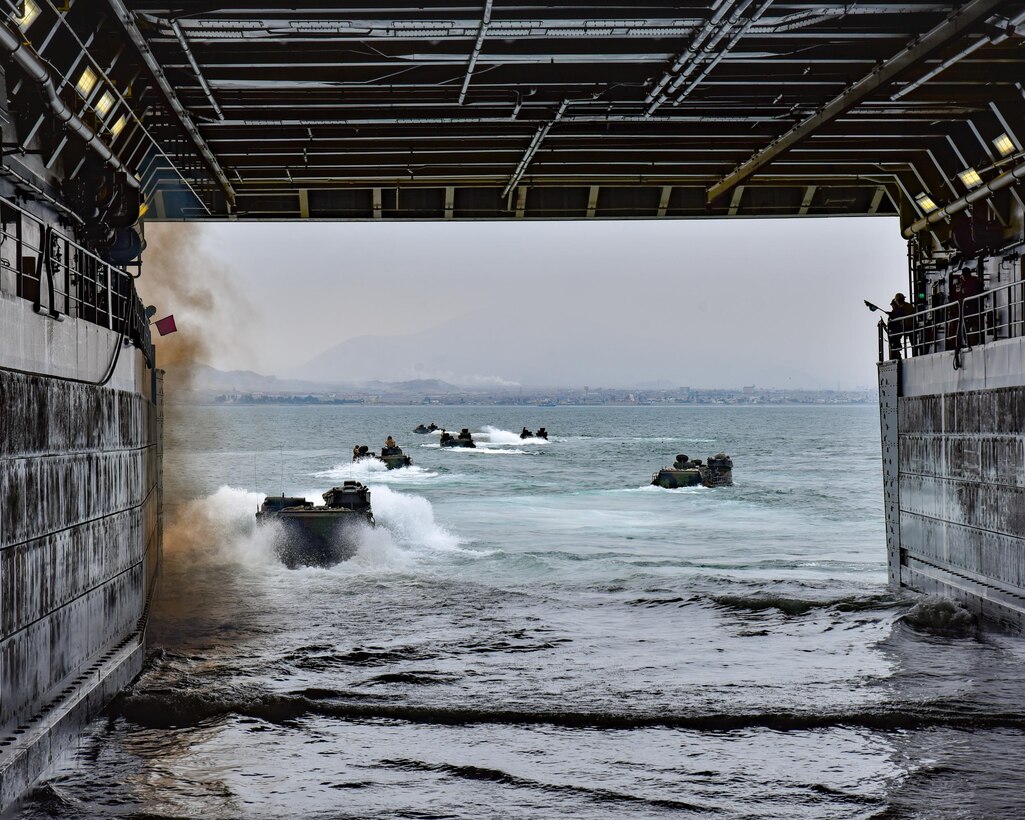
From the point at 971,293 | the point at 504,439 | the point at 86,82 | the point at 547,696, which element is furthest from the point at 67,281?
the point at 504,439

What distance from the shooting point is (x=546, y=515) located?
53031mm

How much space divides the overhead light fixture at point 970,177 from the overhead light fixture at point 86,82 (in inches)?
611

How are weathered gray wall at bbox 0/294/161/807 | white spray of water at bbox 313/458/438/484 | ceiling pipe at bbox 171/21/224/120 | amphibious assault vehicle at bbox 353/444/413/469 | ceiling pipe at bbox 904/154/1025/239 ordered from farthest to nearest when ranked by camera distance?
amphibious assault vehicle at bbox 353/444/413/469 → white spray of water at bbox 313/458/438/484 → ceiling pipe at bbox 904/154/1025/239 → ceiling pipe at bbox 171/21/224/120 → weathered gray wall at bbox 0/294/161/807

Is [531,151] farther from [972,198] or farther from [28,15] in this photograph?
[28,15]

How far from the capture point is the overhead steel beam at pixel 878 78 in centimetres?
1417

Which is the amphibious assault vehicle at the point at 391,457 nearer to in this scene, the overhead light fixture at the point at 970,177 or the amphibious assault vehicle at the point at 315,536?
the amphibious assault vehicle at the point at 315,536

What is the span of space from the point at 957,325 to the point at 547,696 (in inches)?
405

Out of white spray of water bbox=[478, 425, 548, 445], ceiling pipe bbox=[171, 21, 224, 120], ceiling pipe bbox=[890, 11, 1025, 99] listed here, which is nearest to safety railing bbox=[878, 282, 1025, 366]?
ceiling pipe bbox=[890, 11, 1025, 99]

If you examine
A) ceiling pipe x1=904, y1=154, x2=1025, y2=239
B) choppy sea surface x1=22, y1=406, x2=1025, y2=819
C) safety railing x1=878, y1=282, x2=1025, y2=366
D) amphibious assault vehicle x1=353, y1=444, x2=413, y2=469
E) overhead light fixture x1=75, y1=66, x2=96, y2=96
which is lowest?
choppy sea surface x1=22, y1=406, x2=1025, y2=819

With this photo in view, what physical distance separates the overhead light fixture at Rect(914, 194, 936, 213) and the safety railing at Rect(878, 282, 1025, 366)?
2241 mm

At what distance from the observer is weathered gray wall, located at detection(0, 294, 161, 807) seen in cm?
962

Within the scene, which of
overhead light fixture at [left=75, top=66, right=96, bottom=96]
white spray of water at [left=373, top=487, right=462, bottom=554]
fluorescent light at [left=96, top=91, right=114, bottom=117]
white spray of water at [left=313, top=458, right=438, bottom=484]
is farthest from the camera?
white spray of water at [left=313, top=458, right=438, bottom=484]

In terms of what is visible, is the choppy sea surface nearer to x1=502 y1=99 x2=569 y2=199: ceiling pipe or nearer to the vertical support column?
the vertical support column

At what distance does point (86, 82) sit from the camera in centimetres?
1590
